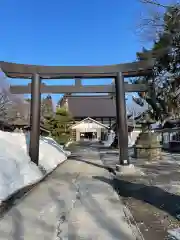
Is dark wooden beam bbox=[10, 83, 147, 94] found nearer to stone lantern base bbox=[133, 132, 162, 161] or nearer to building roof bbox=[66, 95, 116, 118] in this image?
stone lantern base bbox=[133, 132, 162, 161]

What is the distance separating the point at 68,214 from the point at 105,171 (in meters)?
6.88

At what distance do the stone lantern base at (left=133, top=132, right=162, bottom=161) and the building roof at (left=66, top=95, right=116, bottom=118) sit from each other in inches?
2035

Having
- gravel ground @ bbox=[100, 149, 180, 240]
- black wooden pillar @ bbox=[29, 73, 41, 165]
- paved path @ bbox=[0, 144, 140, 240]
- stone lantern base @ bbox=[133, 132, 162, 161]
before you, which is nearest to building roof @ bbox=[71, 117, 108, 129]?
stone lantern base @ bbox=[133, 132, 162, 161]

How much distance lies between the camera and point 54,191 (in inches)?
324

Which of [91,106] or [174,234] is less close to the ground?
[91,106]

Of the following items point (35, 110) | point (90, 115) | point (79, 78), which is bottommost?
point (35, 110)

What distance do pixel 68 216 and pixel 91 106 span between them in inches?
2789

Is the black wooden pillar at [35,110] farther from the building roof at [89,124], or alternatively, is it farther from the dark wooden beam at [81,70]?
the building roof at [89,124]

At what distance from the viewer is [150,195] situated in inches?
303

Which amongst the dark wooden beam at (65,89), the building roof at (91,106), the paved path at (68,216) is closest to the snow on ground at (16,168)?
A: the paved path at (68,216)

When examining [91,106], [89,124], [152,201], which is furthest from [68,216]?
[91,106]

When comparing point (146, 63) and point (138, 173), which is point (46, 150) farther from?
point (146, 63)

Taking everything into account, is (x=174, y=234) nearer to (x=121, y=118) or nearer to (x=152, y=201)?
(x=152, y=201)

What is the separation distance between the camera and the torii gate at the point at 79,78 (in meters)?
12.4
